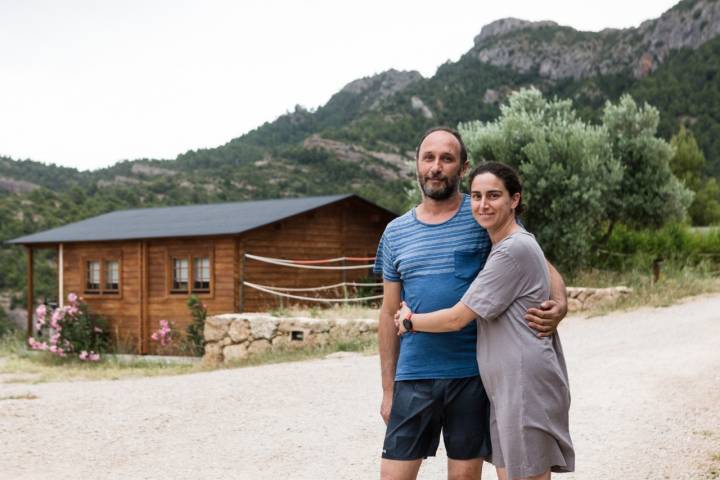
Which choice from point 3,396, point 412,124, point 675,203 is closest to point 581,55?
point 412,124

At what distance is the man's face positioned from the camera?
3512 mm

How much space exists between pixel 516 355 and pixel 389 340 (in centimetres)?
71

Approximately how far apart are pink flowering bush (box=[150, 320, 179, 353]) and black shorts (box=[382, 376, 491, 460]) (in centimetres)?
1699

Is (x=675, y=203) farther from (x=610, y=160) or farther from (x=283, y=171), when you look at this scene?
(x=283, y=171)

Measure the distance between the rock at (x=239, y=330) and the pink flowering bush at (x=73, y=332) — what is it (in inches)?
217

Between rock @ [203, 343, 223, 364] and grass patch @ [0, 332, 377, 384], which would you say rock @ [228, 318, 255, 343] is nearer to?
rock @ [203, 343, 223, 364]

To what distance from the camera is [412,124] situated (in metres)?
73.1

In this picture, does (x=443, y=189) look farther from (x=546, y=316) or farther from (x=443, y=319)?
(x=546, y=316)

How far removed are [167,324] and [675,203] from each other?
14.1 m

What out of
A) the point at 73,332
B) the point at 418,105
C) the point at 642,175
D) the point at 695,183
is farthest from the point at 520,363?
the point at 418,105

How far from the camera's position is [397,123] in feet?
241

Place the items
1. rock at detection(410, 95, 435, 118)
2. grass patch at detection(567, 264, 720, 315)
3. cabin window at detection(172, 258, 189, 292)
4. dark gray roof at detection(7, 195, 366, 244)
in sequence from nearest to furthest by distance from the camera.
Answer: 1. grass patch at detection(567, 264, 720, 315)
2. dark gray roof at detection(7, 195, 366, 244)
3. cabin window at detection(172, 258, 189, 292)
4. rock at detection(410, 95, 435, 118)


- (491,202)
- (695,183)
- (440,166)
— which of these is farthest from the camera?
(695,183)

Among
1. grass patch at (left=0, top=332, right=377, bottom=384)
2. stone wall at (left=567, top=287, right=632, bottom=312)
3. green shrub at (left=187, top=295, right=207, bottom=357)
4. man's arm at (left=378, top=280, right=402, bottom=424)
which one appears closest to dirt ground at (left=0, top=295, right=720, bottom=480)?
grass patch at (left=0, top=332, right=377, bottom=384)
